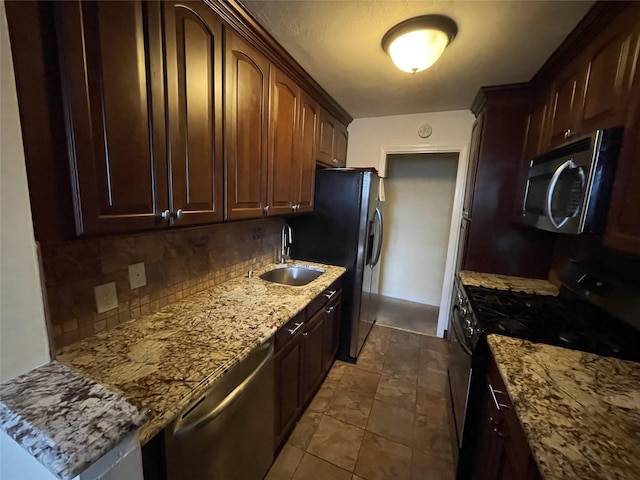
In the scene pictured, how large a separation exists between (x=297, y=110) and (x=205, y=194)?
1.11 metres

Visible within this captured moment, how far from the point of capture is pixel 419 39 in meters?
1.40

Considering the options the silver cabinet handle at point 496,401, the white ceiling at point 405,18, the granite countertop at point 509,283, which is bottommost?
the silver cabinet handle at point 496,401

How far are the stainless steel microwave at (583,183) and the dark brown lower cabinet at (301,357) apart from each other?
1.39 meters

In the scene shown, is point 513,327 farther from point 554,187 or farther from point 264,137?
point 264,137

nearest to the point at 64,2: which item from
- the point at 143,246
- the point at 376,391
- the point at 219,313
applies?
the point at 143,246

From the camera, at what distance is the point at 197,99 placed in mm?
1085

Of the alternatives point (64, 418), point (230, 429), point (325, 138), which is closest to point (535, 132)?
point (325, 138)

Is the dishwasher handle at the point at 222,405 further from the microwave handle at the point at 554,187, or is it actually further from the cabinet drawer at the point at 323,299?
the microwave handle at the point at 554,187

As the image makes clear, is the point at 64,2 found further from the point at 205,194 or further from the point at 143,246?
the point at 143,246

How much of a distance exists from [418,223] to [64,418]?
12.8 ft

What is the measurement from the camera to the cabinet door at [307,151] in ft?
6.59

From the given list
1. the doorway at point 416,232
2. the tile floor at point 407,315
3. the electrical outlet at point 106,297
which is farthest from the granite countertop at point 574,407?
the doorway at point 416,232

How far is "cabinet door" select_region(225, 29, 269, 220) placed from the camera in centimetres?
128

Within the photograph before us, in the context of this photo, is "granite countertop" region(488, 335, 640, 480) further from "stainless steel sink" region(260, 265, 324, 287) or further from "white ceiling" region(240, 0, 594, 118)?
"white ceiling" region(240, 0, 594, 118)
